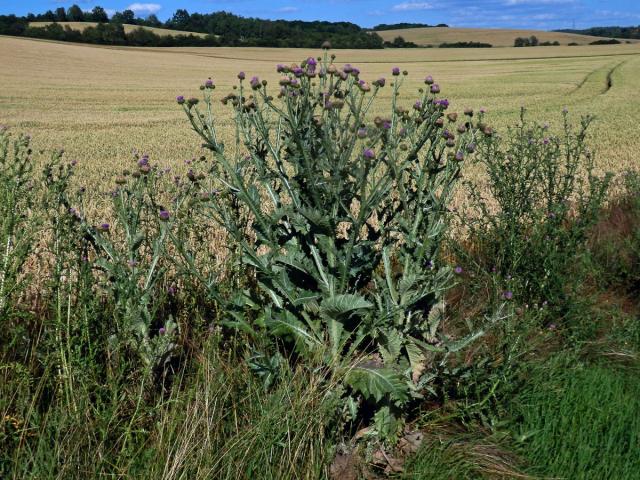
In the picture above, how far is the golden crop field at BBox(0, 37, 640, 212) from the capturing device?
44.7 feet

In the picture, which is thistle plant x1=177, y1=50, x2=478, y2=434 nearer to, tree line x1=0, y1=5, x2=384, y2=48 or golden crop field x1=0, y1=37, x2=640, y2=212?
golden crop field x1=0, y1=37, x2=640, y2=212

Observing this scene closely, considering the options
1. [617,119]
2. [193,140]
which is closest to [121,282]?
[193,140]

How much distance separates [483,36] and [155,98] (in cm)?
7860

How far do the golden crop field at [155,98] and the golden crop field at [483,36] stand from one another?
1649 inches

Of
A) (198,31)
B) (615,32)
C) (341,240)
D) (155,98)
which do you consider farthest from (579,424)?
(615,32)

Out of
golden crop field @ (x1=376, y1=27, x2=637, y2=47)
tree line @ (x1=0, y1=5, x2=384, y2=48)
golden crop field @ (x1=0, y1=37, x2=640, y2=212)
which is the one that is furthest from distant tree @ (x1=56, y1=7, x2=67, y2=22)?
golden crop field @ (x1=376, y1=27, x2=637, y2=47)

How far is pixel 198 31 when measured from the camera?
86.4m

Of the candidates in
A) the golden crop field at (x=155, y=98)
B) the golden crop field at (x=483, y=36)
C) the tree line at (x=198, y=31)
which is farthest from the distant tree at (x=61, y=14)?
the golden crop field at (x=483, y=36)

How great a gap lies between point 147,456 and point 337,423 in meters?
0.81

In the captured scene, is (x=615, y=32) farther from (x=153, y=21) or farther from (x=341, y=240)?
(x=341, y=240)

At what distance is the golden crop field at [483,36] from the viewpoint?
91938 millimetres

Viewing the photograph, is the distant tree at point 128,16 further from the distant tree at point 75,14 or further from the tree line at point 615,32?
the tree line at point 615,32

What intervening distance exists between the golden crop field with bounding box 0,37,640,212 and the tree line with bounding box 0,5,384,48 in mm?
17553

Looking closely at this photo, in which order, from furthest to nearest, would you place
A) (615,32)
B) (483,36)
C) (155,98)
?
1. (615,32)
2. (483,36)
3. (155,98)
